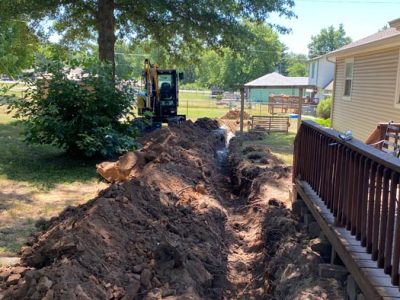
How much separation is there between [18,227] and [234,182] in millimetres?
5202

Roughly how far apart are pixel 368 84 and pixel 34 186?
10.5 m

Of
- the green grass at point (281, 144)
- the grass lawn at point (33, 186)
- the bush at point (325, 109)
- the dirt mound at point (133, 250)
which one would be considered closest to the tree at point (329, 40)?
the bush at point (325, 109)

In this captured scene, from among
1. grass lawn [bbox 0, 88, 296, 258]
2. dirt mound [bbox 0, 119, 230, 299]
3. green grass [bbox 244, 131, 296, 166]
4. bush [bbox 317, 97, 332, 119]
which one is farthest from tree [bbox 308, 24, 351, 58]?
dirt mound [bbox 0, 119, 230, 299]

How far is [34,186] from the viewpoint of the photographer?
356 inches

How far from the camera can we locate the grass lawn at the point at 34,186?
253 inches

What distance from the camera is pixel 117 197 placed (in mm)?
5703

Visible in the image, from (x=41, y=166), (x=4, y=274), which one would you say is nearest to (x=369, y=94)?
(x=41, y=166)

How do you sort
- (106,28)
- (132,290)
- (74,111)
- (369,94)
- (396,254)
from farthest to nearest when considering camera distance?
1. (106,28)
2. (369,94)
3. (74,111)
4. (132,290)
5. (396,254)

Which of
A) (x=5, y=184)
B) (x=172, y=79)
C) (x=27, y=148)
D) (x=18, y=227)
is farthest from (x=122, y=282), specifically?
(x=172, y=79)

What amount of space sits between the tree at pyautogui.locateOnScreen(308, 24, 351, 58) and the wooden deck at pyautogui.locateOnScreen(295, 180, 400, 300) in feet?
314

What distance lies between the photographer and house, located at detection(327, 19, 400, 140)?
12.3m

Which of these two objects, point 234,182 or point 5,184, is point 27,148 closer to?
point 5,184

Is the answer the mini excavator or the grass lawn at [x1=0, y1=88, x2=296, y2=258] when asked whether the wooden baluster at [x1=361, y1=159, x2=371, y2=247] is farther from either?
the mini excavator

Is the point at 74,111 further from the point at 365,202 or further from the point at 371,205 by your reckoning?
the point at 371,205
